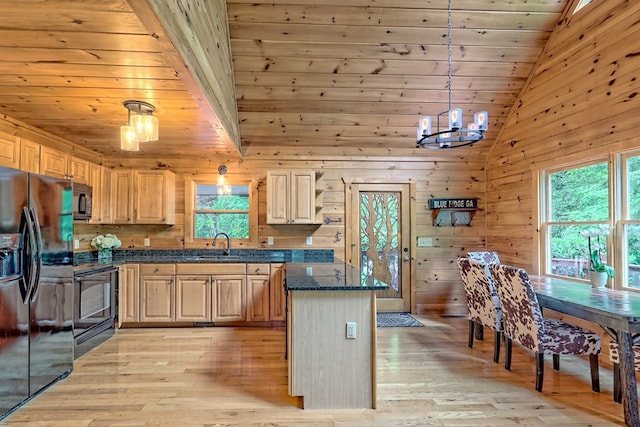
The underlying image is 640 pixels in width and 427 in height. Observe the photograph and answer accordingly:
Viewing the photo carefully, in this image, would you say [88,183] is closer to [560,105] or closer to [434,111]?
[434,111]

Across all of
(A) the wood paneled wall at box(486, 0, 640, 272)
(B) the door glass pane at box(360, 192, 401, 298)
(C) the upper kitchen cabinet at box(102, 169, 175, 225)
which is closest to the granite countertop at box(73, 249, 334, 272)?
(C) the upper kitchen cabinet at box(102, 169, 175, 225)

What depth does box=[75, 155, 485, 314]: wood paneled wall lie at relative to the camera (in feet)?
17.2

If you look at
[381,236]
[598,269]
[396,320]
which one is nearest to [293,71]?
[381,236]

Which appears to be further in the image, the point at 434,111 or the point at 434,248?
the point at 434,248

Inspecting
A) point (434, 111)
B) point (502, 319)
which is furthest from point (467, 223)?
point (502, 319)

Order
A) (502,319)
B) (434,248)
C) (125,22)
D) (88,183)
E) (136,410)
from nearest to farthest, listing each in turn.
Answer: (125,22) → (136,410) → (502,319) → (88,183) → (434,248)

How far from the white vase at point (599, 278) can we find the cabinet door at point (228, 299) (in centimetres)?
366

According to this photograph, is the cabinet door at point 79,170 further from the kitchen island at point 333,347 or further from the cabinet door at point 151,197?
the kitchen island at point 333,347

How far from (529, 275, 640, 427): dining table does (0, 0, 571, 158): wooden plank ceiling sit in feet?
8.52

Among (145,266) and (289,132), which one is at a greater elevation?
(289,132)

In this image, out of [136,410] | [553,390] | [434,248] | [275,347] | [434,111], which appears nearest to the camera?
[136,410]

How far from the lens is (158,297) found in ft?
14.9

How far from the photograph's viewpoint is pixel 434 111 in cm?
484

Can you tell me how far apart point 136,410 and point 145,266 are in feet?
7.55
